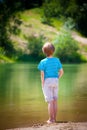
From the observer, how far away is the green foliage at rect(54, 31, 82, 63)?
181ft

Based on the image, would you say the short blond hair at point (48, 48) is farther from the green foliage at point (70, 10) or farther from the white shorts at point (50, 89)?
the green foliage at point (70, 10)

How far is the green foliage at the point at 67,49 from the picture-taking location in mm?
55312

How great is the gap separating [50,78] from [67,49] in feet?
158

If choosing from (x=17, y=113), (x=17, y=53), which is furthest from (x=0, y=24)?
(x=17, y=113)

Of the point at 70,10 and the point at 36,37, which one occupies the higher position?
the point at 70,10

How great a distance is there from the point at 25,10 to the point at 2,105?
53309 mm

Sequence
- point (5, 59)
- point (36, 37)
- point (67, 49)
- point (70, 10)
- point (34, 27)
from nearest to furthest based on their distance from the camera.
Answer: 1. point (5, 59)
2. point (67, 49)
3. point (36, 37)
4. point (34, 27)
5. point (70, 10)

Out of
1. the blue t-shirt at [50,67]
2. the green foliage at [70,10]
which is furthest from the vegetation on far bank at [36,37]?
the blue t-shirt at [50,67]

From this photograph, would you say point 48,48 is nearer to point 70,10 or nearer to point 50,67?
point 50,67

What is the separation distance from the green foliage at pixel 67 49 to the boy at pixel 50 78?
151ft

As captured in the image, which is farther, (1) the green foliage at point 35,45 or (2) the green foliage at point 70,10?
(2) the green foliage at point 70,10

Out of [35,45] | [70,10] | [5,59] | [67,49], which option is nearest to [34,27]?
[70,10]

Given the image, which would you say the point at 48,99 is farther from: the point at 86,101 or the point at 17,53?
the point at 17,53

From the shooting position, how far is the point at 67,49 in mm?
56438
